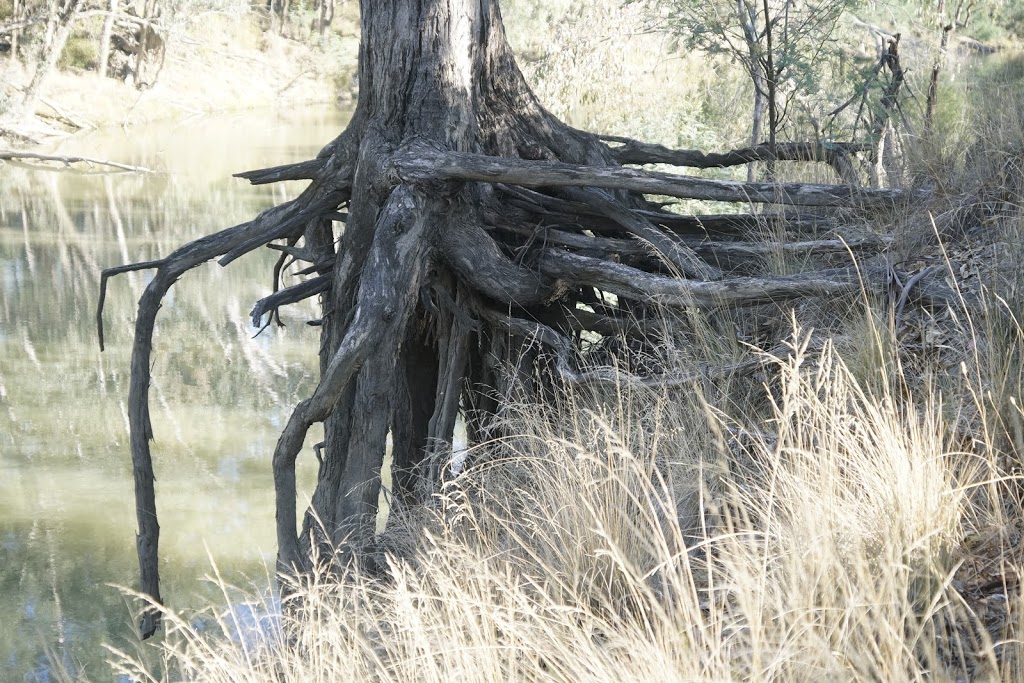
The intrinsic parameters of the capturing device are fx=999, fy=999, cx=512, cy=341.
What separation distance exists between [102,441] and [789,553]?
9.83 metres

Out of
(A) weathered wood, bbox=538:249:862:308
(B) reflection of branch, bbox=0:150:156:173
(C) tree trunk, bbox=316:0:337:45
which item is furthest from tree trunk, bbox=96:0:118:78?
(A) weathered wood, bbox=538:249:862:308

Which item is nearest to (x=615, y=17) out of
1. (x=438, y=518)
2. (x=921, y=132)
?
(x=921, y=132)

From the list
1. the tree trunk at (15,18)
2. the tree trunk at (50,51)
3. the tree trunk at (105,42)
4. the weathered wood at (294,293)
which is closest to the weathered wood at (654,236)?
the weathered wood at (294,293)

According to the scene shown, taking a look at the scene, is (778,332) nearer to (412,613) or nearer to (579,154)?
(579,154)

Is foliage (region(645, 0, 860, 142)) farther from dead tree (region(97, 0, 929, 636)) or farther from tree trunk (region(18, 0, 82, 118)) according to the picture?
tree trunk (region(18, 0, 82, 118))

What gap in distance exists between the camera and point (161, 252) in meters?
16.5

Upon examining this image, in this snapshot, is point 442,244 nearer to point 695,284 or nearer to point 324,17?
point 695,284

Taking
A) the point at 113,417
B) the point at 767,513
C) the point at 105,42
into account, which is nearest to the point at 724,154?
the point at 767,513

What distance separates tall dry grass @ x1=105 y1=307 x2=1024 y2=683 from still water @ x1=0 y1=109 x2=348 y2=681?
114 centimetres

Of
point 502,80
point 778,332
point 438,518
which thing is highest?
point 502,80

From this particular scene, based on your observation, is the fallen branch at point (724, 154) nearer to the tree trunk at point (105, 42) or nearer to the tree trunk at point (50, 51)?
the tree trunk at point (50, 51)

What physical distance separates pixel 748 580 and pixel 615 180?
264cm

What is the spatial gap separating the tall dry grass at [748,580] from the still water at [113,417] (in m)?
1.14

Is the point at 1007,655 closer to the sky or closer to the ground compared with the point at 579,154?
closer to the ground
